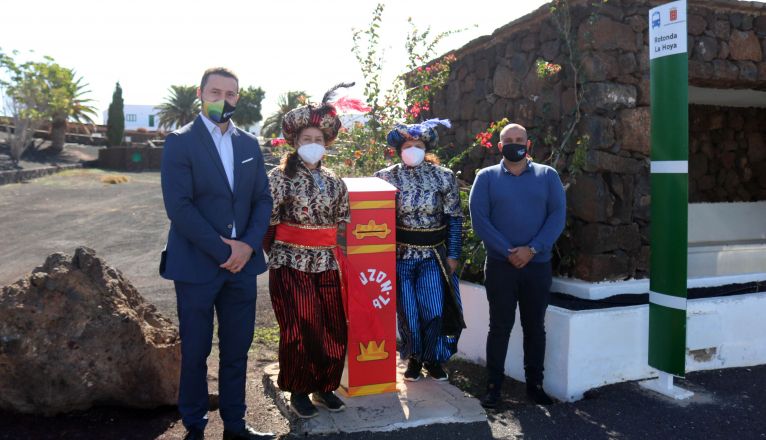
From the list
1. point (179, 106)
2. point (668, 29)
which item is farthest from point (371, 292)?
point (179, 106)

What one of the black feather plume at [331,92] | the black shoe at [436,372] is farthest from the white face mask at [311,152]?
the black shoe at [436,372]

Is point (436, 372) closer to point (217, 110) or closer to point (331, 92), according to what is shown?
point (331, 92)

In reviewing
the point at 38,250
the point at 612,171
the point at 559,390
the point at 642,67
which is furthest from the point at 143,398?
the point at 38,250

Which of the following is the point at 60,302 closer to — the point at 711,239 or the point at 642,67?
the point at 642,67

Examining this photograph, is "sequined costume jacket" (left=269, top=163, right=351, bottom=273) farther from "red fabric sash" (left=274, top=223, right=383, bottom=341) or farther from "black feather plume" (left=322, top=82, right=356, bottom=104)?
"black feather plume" (left=322, top=82, right=356, bottom=104)

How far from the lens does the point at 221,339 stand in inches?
140

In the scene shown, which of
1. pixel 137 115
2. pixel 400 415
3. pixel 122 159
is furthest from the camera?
pixel 137 115

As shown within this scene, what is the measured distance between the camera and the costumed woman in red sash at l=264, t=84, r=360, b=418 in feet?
12.7

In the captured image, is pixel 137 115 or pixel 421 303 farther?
pixel 137 115

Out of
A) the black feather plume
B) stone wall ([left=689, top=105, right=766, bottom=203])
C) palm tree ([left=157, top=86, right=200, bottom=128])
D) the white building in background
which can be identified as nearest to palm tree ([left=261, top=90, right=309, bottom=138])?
the black feather plume

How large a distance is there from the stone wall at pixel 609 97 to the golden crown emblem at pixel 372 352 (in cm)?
192

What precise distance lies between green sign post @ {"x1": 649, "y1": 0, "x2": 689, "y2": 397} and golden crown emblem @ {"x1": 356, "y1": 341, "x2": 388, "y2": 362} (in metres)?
1.85

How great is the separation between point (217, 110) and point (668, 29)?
2.96 m

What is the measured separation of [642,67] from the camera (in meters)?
5.29
